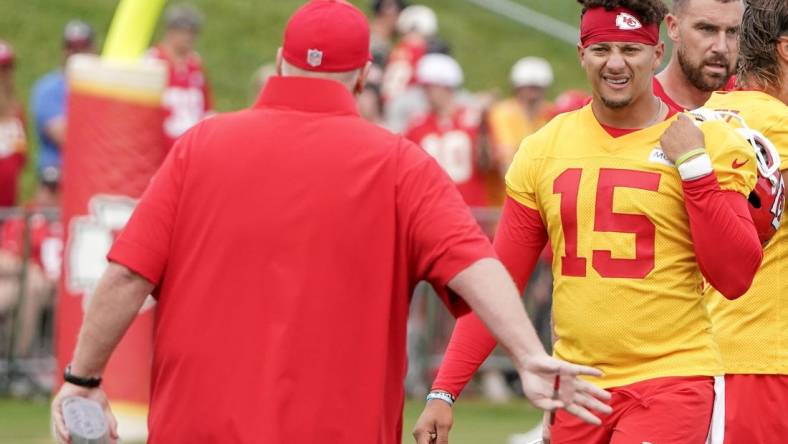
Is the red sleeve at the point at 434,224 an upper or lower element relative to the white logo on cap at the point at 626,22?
lower

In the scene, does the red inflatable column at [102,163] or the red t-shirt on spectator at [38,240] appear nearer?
the red inflatable column at [102,163]

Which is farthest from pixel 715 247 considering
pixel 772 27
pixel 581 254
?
pixel 772 27

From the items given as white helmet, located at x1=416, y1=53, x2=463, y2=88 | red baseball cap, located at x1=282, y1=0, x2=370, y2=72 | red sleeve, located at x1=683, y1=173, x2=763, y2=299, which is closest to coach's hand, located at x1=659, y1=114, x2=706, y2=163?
red sleeve, located at x1=683, y1=173, x2=763, y2=299

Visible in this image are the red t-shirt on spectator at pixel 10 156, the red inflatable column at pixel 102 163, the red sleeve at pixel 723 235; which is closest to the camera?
the red sleeve at pixel 723 235

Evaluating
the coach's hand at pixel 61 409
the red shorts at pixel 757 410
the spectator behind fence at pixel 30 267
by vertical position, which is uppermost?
the coach's hand at pixel 61 409

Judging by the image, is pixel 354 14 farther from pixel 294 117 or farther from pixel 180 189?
pixel 180 189

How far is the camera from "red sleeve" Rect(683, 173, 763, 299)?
582cm

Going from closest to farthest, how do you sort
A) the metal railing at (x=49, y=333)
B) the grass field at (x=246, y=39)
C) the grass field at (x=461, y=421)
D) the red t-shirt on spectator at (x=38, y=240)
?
the grass field at (x=461, y=421), the metal railing at (x=49, y=333), the red t-shirt on spectator at (x=38, y=240), the grass field at (x=246, y=39)

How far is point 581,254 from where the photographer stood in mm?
6121

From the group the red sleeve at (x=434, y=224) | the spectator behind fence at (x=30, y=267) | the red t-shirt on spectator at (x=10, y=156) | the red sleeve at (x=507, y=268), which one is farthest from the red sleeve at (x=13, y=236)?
the red sleeve at (x=434, y=224)

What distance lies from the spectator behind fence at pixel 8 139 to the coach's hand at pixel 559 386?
10255mm

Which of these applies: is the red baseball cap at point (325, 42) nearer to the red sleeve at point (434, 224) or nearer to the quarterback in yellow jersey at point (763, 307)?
the red sleeve at point (434, 224)

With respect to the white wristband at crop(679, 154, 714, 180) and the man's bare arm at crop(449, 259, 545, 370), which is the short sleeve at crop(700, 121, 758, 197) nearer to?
the white wristband at crop(679, 154, 714, 180)

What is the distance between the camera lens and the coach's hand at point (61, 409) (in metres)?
5.18
